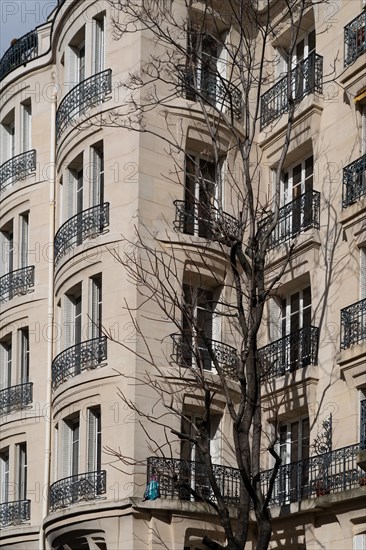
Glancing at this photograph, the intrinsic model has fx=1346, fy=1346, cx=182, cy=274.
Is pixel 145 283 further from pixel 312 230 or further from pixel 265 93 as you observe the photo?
pixel 265 93

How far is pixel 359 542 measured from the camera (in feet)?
77.5

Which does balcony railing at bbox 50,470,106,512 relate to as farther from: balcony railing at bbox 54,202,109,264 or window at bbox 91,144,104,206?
window at bbox 91,144,104,206

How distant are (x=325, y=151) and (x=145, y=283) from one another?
16.3ft

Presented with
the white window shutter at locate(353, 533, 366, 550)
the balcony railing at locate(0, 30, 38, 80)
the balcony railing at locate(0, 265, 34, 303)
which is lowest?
the white window shutter at locate(353, 533, 366, 550)

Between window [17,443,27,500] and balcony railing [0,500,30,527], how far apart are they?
28 centimetres

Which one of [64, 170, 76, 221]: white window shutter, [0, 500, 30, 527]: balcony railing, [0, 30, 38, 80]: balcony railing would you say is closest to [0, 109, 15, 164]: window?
[0, 30, 38, 80]: balcony railing

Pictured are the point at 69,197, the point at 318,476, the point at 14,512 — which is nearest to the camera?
the point at 318,476


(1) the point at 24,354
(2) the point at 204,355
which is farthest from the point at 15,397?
(2) the point at 204,355

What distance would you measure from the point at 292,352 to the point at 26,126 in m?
10.4

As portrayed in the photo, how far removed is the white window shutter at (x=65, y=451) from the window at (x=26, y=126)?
26.2 feet

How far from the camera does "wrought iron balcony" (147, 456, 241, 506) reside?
1016 inches

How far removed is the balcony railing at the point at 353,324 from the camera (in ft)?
81.0

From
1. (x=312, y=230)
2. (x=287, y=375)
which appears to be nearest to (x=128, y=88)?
(x=312, y=230)

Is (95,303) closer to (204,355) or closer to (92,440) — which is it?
(204,355)
